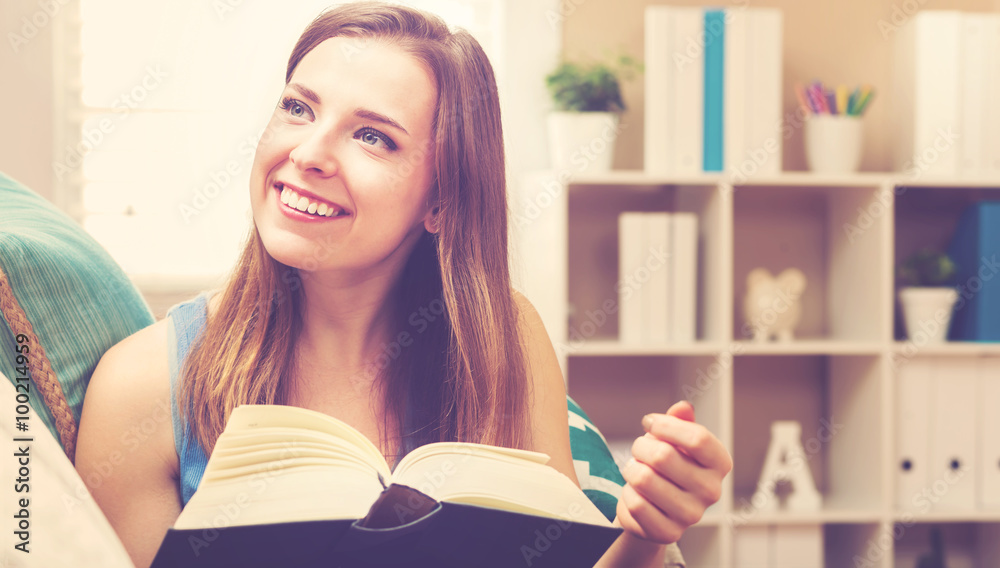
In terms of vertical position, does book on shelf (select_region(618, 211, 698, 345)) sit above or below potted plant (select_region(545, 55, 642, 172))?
below

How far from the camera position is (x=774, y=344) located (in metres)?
1.75

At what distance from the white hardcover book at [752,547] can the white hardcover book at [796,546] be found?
2 cm

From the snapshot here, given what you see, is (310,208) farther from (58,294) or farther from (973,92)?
(973,92)

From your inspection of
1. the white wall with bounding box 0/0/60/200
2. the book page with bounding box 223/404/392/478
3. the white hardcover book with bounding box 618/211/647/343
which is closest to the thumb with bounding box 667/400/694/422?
the book page with bounding box 223/404/392/478

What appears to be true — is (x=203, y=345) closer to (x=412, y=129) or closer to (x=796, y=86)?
(x=412, y=129)

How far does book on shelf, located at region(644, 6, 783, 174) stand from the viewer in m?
1.75

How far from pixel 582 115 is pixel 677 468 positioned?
134 centimetres

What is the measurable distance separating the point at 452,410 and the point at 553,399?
9cm

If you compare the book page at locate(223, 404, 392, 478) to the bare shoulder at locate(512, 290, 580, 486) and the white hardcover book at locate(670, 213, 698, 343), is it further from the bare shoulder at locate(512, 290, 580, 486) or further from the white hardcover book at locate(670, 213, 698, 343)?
the white hardcover book at locate(670, 213, 698, 343)

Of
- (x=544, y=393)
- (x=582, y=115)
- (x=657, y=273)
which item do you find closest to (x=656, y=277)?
(x=657, y=273)

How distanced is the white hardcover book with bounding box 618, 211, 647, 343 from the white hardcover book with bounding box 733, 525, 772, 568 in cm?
53

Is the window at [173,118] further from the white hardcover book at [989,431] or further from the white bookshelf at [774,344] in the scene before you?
the white hardcover book at [989,431]

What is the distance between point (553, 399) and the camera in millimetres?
586

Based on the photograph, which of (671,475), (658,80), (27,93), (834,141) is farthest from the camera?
(834,141)
